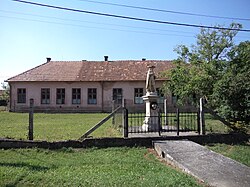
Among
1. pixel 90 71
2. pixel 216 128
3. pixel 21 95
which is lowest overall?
pixel 216 128

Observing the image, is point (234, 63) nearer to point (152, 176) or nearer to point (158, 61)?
point (158, 61)

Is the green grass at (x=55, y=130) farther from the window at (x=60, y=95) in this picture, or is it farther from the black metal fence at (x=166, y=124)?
the window at (x=60, y=95)

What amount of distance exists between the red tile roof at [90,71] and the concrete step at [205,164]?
22.8 meters

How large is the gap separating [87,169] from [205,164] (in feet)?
9.47

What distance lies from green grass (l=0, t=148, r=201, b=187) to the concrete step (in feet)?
0.99

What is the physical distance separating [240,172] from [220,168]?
460mm

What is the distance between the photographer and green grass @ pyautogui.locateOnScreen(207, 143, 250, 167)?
26.3 feet

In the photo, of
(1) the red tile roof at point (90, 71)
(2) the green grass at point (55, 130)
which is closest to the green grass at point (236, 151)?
(2) the green grass at point (55, 130)

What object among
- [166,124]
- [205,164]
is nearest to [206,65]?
[166,124]

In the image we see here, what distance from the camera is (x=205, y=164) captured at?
673 centimetres

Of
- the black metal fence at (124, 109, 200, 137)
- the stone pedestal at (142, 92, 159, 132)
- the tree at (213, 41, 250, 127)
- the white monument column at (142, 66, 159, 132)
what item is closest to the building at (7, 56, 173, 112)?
the black metal fence at (124, 109, 200, 137)

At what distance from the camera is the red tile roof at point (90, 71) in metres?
31.6

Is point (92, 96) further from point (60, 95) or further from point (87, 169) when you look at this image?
point (87, 169)

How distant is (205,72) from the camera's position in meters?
22.6
